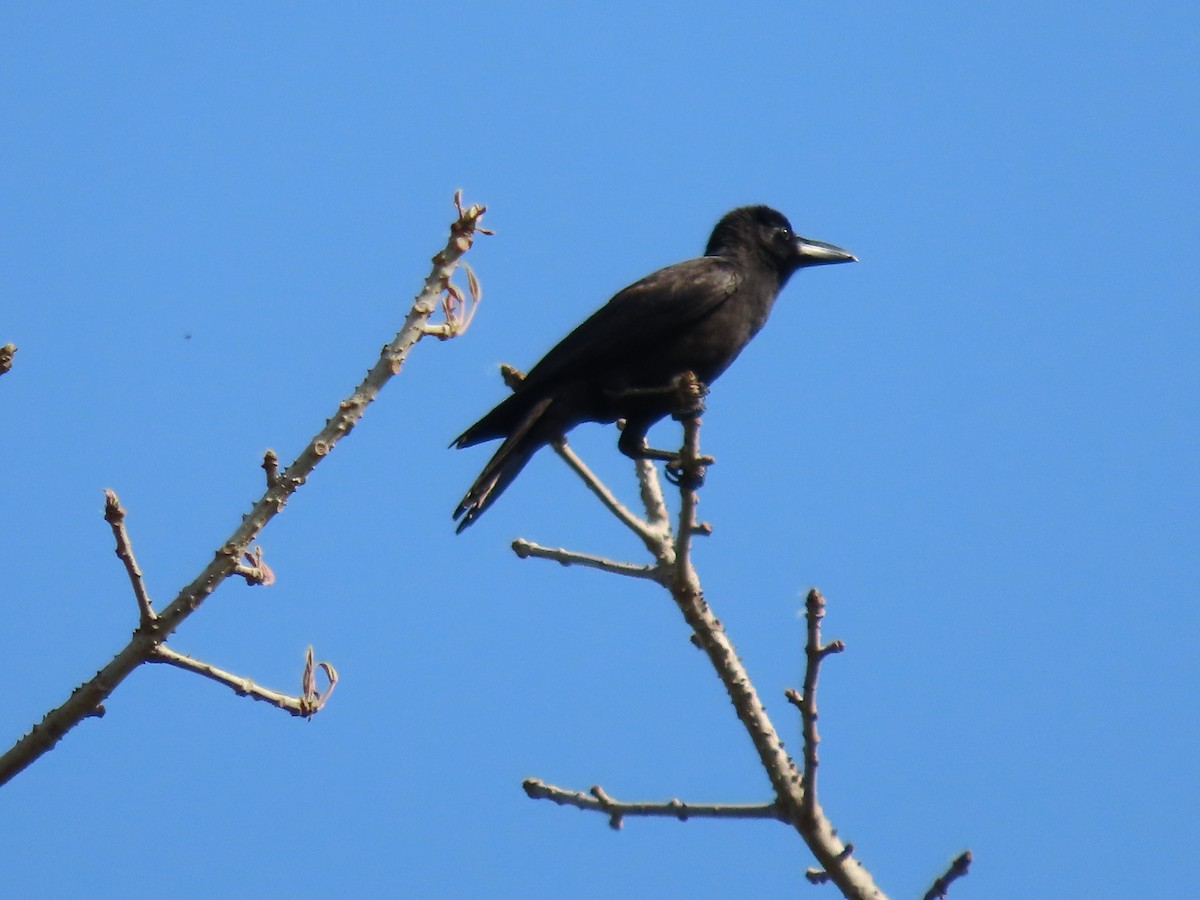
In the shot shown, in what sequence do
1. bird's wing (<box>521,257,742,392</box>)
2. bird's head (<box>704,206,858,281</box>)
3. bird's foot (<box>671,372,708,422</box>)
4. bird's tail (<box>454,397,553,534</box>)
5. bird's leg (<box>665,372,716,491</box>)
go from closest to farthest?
bird's leg (<box>665,372,716,491</box>) < bird's foot (<box>671,372,708,422</box>) < bird's tail (<box>454,397,553,534</box>) < bird's wing (<box>521,257,742,392</box>) < bird's head (<box>704,206,858,281</box>)

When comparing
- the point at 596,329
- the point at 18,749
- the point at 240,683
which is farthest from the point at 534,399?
the point at 18,749

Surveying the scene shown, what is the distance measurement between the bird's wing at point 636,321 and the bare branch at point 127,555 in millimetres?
3146

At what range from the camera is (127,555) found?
11.3 feet

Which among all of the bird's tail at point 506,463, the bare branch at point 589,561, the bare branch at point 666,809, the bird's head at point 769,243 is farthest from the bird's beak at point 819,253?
A: the bare branch at point 666,809

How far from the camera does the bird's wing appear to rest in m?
6.46

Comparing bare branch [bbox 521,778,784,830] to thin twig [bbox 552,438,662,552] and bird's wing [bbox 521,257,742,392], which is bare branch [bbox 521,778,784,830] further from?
bird's wing [bbox 521,257,742,392]

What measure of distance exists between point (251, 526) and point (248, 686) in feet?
1.35

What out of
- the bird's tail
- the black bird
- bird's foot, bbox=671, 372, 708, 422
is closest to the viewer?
bird's foot, bbox=671, 372, 708, 422

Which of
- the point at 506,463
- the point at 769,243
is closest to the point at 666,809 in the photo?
the point at 506,463

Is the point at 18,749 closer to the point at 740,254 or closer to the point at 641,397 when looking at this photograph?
the point at 641,397

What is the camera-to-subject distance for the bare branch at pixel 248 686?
344 cm

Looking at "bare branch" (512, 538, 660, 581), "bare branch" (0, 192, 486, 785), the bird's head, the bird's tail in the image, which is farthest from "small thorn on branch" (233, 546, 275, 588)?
the bird's head

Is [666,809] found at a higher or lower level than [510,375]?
lower

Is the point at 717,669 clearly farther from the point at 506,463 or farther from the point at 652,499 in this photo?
the point at 506,463
